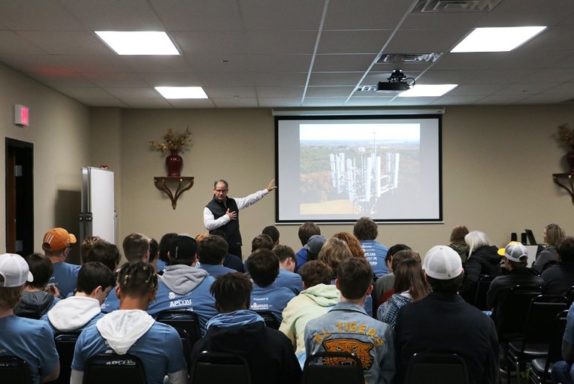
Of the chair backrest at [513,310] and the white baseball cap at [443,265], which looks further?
the chair backrest at [513,310]

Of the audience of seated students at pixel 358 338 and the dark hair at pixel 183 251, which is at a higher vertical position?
the dark hair at pixel 183 251

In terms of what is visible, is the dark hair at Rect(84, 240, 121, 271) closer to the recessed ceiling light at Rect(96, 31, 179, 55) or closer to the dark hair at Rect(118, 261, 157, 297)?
the dark hair at Rect(118, 261, 157, 297)

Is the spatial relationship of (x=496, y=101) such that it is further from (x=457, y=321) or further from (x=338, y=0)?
(x=457, y=321)

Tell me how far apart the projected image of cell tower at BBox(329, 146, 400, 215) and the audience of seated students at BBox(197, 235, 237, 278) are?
5973 mm

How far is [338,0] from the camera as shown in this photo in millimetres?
4422

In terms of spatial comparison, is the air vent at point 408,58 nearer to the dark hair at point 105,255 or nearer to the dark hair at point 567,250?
the dark hair at point 567,250

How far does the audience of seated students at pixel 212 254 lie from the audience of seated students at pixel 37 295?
1.17m

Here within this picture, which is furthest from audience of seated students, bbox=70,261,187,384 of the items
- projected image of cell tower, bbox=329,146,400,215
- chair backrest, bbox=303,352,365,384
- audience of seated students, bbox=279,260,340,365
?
projected image of cell tower, bbox=329,146,400,215

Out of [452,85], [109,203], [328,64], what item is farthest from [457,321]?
[109,203]

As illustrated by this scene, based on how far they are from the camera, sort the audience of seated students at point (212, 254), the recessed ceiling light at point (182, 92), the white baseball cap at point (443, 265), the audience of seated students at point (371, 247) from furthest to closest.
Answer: the recessed ceiling light at point (182, 92) → the audience of seated students at point (371, 247) → the audience of seated students at point (212, 254) → the white baseball cap at point (443, 265)

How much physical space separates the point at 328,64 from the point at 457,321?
453cm

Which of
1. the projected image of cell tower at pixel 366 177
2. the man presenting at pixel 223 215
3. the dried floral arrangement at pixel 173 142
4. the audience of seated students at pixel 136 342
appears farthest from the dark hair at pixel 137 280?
the projected image of cell tower at pixel 366 177

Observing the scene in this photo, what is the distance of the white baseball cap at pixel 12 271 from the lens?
Answer: 7.88 ft

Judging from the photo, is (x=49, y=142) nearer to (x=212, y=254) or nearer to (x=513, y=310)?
(x=212, y=254)
